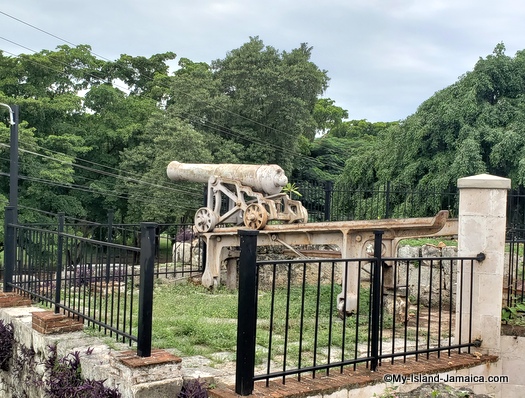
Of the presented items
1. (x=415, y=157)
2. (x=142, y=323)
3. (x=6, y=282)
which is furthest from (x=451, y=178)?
(x=142, y=323)

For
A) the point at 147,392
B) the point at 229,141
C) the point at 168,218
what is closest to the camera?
the point at 147,392

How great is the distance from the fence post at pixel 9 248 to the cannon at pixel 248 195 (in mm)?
3315

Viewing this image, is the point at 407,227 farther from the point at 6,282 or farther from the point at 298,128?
the point at 298,128

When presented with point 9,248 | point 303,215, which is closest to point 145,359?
point 9,248

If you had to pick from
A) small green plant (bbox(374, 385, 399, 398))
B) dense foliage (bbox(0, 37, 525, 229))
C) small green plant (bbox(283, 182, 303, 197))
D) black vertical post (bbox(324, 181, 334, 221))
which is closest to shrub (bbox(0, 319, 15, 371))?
small green plant (bbox(374, 385, 399, 398))

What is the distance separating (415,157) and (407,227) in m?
15.6

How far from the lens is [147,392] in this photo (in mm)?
4352

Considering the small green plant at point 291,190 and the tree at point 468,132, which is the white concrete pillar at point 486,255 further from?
the tree at point 468,132

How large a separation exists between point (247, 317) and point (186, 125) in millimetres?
22925

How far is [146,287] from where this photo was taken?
4.70 m

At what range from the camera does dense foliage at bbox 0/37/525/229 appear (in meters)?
21.0

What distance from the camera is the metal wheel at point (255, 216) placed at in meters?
9.54

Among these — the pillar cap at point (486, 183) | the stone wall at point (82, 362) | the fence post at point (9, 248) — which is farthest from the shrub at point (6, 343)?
the pillar cap at point (486, 183)

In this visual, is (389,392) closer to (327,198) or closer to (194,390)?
(194,390)
